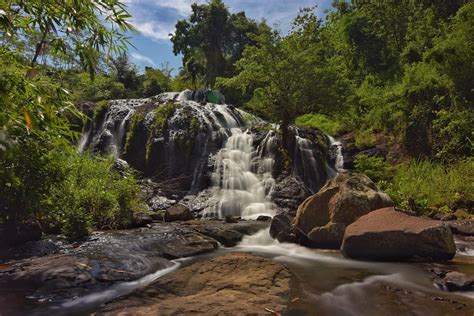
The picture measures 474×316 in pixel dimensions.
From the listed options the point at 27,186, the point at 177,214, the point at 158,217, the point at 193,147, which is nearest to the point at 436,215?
the point at 177,214

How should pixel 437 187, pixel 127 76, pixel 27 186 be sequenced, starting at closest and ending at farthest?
pixel 27 186, pixel 437 187, pixel 127 76

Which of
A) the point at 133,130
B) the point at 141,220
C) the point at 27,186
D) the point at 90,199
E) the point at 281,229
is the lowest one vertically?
the point at 281,229

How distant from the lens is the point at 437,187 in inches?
534

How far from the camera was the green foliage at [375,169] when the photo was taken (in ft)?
53.1

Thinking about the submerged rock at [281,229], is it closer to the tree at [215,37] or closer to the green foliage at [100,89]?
the green foliage at [100,89]

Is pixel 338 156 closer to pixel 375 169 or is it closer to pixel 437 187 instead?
pixel 375 169

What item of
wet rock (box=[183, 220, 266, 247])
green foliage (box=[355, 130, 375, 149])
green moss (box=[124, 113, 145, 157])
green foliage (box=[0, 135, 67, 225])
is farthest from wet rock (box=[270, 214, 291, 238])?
green moss (box=[124, 113, 145, 157])

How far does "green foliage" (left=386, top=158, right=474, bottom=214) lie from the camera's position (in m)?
12.8

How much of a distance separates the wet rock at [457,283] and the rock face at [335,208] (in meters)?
3.30

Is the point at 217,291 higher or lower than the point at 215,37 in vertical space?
lower

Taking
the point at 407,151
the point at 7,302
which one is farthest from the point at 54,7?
the point at 407,151

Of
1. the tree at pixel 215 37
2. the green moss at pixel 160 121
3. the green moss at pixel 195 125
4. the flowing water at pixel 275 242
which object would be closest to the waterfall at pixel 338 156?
the flowing water at pixel 275 242

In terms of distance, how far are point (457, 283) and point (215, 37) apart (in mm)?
38061

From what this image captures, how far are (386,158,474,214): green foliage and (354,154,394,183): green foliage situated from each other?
3.59 ft
